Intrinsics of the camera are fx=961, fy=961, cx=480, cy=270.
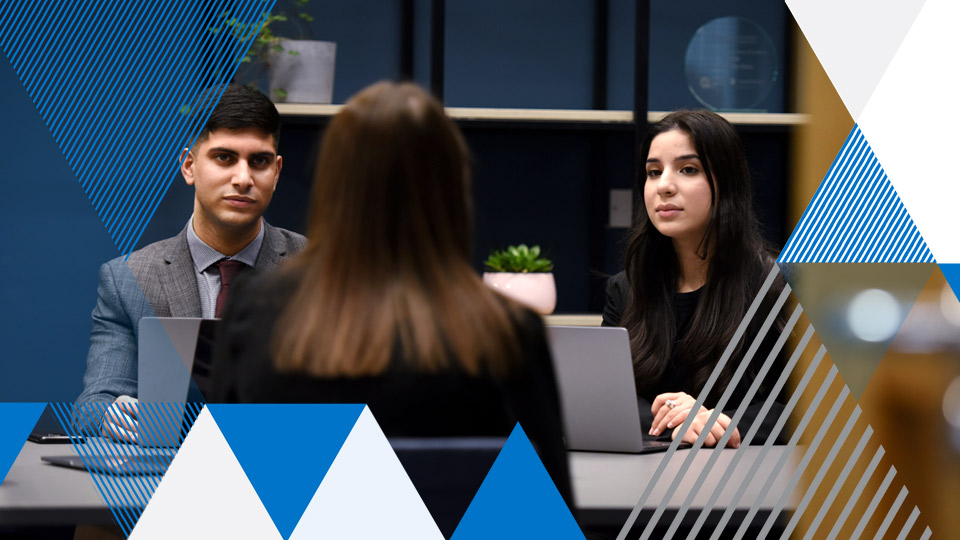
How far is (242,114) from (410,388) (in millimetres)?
1066

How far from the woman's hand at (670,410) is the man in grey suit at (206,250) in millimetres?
848

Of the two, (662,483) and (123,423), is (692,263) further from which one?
(123,423)

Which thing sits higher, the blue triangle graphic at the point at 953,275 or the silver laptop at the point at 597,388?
the blue triangle graphic at the point at 953,275

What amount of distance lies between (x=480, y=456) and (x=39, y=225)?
201 cm

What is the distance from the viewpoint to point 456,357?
3.09 ft

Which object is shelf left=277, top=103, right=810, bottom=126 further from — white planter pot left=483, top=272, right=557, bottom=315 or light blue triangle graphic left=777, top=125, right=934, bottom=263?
light blue triangle graphic left=777, top=125, right=934, bottom=263

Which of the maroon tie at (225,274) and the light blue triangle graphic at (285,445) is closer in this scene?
the light blue triangle graphic at (285,445)

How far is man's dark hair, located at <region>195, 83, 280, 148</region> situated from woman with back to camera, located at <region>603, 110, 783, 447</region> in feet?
2.53

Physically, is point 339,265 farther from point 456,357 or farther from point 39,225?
point 39,225

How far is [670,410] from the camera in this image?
1.57 metres

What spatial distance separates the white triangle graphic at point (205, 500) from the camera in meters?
1.00

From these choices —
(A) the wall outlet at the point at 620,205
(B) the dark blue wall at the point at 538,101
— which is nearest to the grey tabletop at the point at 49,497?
(B) the dark blue wall at the point at 538,101

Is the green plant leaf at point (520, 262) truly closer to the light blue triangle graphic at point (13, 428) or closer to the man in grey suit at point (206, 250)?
the man in grey suit at point (206, 250)
